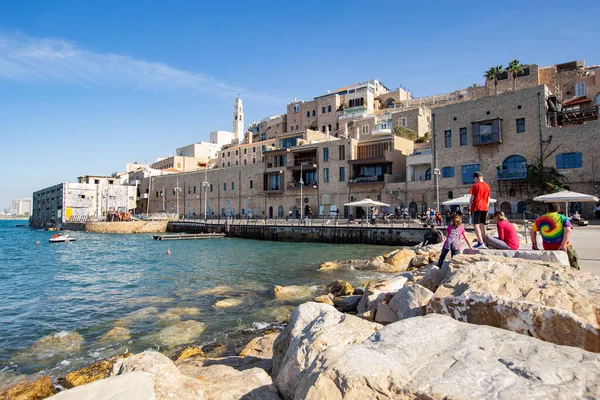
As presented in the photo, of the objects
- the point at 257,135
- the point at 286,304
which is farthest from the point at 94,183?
the point at 286,304

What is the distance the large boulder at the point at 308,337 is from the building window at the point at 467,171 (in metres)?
34.8

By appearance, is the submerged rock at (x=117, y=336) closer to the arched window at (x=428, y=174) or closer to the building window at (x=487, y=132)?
the building window at (x=487, y=132)

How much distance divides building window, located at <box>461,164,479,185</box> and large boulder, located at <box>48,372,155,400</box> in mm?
37040

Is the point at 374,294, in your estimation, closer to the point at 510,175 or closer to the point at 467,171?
→ the point at 510,175

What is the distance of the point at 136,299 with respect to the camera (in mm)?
12820

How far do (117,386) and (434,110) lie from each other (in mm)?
39818

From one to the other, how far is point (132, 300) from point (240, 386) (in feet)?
32.4

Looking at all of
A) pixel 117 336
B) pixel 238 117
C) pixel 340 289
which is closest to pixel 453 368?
pixel 117 336

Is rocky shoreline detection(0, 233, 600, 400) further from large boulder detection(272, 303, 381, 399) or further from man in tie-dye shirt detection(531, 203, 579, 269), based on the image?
man in tie-dye shirt detection(531, 203, 579, 269)

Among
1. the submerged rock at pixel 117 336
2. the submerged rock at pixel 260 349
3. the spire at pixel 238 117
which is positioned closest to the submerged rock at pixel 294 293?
the submerged rock at pixel 260 349

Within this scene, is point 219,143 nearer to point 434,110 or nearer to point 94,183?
point 94,183

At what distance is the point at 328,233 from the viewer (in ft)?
108

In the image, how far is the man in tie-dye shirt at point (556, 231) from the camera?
694cm

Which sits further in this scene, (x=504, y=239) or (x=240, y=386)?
(x=504, y=239)
